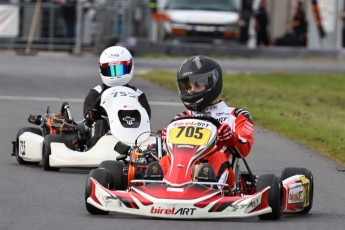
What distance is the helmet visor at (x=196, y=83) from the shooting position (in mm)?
9445

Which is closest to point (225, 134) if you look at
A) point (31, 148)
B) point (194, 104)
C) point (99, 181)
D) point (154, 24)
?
point (194, 104)

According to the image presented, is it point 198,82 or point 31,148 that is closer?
point 198,82

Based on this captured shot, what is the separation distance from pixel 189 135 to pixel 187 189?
526mm

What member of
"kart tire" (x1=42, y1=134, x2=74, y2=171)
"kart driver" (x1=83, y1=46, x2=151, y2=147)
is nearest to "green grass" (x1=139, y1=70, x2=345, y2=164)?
"kart driver" (x1=83, y1=46, x2=151, y2=147)

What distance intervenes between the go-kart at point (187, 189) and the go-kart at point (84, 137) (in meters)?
2.61

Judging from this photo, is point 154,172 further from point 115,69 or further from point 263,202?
point 115,69

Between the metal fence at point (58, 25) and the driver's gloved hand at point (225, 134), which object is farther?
the metal fence at point (58, 25)

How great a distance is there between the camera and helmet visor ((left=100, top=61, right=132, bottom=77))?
12.8 m

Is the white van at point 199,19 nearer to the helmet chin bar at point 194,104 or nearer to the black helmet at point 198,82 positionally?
the black helmet at point 198,82

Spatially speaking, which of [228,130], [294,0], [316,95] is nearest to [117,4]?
[294,0]

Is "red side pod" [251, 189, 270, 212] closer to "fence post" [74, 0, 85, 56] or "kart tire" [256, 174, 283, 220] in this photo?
"kart tire" [256, 174, 283, 220]

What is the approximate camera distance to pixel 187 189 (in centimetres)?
862

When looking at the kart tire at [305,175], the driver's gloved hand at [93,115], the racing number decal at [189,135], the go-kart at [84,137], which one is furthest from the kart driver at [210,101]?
the driver's gloved hand at [93,115]

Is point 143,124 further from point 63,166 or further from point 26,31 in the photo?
point 26,31
